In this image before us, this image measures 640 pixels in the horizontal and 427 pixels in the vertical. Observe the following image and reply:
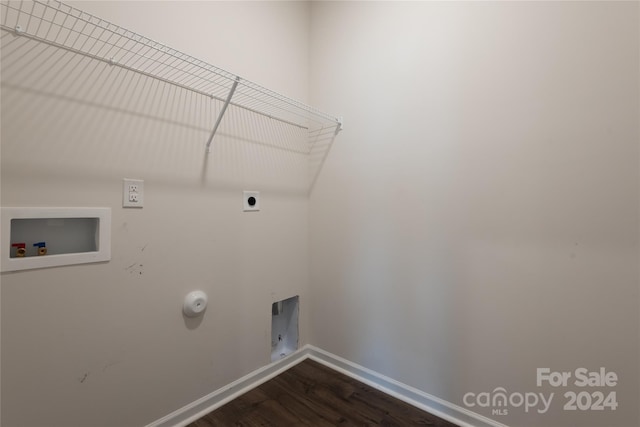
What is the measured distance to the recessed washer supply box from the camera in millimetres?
951

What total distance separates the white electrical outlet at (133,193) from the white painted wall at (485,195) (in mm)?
1148

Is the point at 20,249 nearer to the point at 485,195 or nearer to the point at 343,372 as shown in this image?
the point at 343,372

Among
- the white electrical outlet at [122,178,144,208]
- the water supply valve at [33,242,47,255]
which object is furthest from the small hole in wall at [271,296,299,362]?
the water supply valve at [33,242,47,255]

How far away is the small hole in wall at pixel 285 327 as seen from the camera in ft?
6.44

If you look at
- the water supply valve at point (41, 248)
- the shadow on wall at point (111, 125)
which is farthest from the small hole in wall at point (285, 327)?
the water supply valve at point (41, 248)

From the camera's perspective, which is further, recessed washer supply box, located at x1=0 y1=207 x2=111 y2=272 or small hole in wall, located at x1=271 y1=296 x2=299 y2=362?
small hole in wall, located at x1=271 y1=296 x2=299 y2=362

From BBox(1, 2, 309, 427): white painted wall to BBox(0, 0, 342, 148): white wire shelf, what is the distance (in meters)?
0.06

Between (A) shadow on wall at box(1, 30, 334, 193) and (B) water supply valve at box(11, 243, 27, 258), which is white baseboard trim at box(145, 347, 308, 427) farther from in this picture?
(A) shadow on wall at box(1, 30, 334, 193)

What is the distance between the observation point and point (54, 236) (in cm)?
107

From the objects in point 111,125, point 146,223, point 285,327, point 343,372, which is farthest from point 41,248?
point 343,372

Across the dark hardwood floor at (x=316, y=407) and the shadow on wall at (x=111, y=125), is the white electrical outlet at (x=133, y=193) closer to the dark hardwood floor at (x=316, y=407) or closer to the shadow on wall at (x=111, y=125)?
the shadow on wall at (x=111, y=125)

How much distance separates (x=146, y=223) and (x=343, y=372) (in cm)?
153

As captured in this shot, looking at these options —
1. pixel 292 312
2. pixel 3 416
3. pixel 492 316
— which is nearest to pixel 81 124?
pixel 3 416

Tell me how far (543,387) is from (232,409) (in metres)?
1.54
